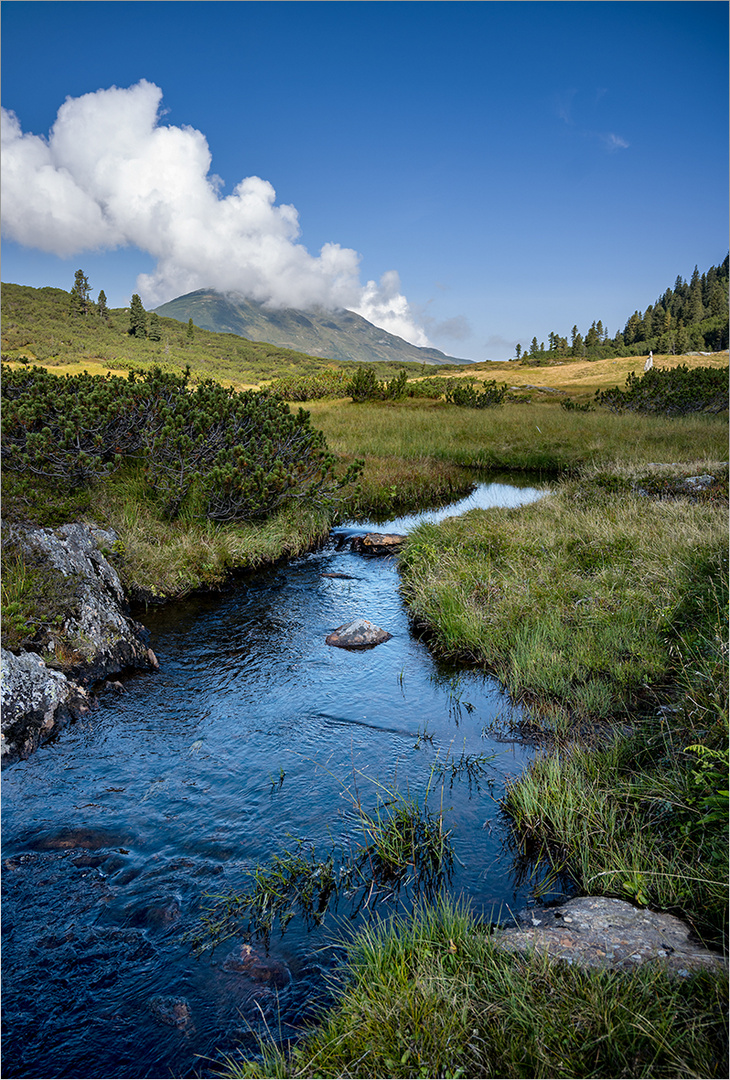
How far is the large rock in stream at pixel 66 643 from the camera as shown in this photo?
618 centimetres

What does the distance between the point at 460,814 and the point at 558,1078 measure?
8.49ft

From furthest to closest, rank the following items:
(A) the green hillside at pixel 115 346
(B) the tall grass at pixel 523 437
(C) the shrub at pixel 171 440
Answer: (A) the green hillside at pixel 115 346, (B) the tall grass at pixel 523 437, (C) the shrub at pixel 171 440

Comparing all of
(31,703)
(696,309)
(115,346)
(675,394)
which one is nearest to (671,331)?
(696,309)

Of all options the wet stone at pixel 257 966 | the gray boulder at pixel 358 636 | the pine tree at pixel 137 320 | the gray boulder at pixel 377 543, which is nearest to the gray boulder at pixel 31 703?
the wet stone at pixel 257 966

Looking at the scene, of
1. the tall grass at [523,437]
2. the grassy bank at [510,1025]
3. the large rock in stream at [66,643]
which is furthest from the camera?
the tall grass at [523,437]

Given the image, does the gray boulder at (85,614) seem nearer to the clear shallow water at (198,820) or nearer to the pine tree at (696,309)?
the clear shallow water at (198,820)

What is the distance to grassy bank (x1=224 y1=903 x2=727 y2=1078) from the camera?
2547 millimetres

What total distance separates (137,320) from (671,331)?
110411 mm

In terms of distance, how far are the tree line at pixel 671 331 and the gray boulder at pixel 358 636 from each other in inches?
3925

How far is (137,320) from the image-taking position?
430 feet

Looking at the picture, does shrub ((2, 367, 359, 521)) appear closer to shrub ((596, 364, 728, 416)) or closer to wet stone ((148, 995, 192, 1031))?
wet stone ((148, 995, 192, 1031))

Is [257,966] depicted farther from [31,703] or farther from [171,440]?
[171,440]

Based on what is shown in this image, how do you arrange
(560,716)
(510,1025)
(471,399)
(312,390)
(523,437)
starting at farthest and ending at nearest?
(312,390) → (471,399) → (523,437) → (560,716) → (510,1025)

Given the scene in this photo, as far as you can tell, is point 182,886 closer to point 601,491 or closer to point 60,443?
point 60,443
